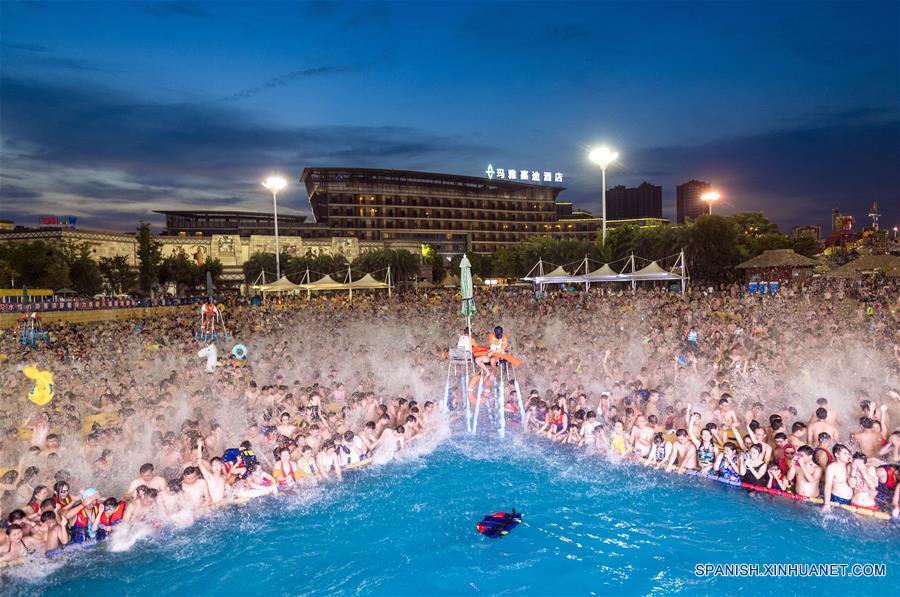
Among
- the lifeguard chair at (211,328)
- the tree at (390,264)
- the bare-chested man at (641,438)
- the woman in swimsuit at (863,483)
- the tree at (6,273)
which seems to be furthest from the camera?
the tree at (390,264)

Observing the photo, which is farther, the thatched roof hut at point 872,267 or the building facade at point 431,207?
the building facade at point 431,207

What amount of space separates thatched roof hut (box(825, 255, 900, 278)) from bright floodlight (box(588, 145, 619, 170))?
52.0 ft

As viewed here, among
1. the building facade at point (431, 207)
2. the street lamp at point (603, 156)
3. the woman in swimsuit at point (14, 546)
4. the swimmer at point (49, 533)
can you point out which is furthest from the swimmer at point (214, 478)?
the building facade at point (431, 207)

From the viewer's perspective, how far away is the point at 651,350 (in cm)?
1634

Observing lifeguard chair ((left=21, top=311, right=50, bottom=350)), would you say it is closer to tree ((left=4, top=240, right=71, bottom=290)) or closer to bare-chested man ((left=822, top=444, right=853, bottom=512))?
tree ((left=4, top=240, right=71, bottom=290))

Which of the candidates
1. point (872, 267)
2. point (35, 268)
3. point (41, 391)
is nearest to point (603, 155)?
point (872, 267)

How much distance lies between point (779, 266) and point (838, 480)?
1300 inches

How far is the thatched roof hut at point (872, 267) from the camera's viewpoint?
3052cm

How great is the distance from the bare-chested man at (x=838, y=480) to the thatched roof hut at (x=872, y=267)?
2972 cm

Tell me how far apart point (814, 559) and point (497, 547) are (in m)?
4.13

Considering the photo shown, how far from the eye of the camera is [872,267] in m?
31.2

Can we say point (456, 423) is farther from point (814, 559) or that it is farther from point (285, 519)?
point (814, 559)

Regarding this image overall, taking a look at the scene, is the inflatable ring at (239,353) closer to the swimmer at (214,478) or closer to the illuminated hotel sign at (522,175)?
the swimmer at (214,478)

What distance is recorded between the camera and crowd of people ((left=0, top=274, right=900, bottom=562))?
8.13 meters
